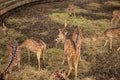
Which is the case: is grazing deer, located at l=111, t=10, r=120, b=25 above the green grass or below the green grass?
above

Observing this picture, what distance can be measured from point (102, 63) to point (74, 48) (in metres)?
1.55

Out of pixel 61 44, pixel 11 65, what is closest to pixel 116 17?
pixel 61 44

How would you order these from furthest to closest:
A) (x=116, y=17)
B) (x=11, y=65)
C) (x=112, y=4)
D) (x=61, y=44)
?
(x=112, y=4) < (x=116, y=17) < (x=61, y=44) < (x=11, y=65)

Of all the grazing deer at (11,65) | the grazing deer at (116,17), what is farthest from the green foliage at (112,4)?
the grazing deer at (11,65)

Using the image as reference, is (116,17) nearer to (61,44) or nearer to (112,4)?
(112,4)

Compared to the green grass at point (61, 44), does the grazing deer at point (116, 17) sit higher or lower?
higher

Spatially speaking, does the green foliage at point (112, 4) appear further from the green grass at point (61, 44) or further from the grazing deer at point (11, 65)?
the grazing deer at point (11, 65)

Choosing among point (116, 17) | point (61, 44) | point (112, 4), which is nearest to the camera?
point (61, 44)

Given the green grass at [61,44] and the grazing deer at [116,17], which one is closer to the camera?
the green grass at [61,44]

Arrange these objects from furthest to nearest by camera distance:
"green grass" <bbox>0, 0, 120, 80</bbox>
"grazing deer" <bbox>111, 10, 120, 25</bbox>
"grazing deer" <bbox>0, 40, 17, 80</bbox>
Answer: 1. "grazing deer" <bbox>111, 10, 120, 25</bbox>
2. "green grass" <bbox>0, 0, 120, 80</bbox>
3. "grazing deer" <bbox>0, 40, 17, 80</bbox>

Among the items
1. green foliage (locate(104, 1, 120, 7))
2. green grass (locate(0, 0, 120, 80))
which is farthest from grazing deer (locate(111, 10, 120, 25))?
green foliage (locate(104, 1, 120, 7))

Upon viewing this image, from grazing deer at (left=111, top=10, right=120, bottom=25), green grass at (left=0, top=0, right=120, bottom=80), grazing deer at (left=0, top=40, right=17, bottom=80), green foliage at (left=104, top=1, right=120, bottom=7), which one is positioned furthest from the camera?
green foliage at (left=104, top=1, right=120, bottom=7)

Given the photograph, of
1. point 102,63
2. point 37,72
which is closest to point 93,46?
point 102,63

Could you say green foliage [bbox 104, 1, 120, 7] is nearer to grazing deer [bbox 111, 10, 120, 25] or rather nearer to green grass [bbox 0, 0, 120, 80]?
green grass [bbox 0, 0, 120, 80]
